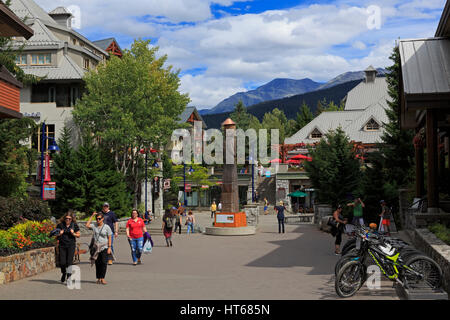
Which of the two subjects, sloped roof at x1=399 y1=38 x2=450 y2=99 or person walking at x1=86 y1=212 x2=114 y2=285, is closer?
person walking at x1=86 y1=212 x2=114 y2=285

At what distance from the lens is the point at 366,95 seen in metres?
83.6

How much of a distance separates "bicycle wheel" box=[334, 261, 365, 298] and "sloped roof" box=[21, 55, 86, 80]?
36877 mm

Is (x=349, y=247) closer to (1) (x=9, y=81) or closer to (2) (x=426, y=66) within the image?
(2) (x=426, y=66)

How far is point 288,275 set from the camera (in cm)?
1365

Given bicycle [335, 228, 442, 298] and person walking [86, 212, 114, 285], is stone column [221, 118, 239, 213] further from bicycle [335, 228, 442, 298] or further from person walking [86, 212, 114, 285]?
bicycle [335, 228, 442, 298]

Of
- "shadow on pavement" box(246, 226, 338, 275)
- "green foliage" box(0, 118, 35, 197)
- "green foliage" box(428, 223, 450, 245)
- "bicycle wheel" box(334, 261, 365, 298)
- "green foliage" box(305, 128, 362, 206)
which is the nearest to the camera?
"bicycle wheel" box(334, 261, 365, 298)

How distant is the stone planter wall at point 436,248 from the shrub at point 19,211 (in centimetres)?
1199

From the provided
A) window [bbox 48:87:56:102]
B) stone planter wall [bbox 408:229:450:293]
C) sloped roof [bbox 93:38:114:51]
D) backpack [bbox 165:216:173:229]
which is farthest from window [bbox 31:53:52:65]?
stone planter wall [bbox 408:229:450:293]

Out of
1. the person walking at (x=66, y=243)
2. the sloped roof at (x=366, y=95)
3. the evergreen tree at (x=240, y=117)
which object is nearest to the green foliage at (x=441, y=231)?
the person walking at (x=66, y=243)

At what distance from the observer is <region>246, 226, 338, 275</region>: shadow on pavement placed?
A: 15597 millimetres

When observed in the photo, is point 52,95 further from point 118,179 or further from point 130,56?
point 118,179

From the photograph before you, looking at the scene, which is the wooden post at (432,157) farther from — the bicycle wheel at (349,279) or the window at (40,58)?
the window at (40,58)

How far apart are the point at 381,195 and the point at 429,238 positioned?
18.0 meters

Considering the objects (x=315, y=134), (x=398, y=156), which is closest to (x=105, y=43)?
(x=315, y=134)
